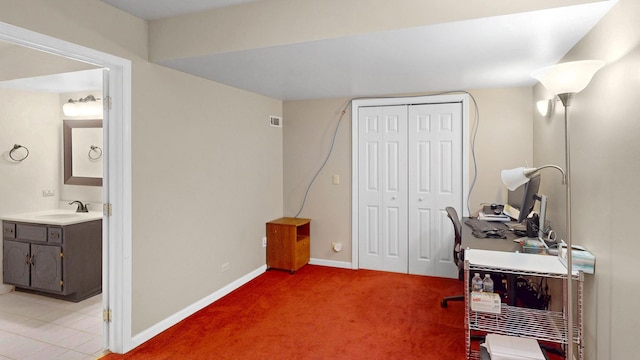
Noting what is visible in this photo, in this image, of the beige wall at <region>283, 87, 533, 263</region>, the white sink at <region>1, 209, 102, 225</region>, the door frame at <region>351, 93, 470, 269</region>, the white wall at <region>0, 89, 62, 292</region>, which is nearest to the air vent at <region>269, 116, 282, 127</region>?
the beige wall at <region>283, 87, 533, 263</region>

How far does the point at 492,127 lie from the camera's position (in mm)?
3895

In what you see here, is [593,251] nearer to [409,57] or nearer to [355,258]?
[409,57]

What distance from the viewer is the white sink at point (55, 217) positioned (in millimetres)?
3463

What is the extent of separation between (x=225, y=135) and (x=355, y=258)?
2165 mm

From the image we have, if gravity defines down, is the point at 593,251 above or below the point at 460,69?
below

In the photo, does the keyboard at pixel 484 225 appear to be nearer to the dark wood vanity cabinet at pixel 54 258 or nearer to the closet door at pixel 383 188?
the closet door at pixel 383 188

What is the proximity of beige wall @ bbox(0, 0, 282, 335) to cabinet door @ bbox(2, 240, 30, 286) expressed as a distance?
180cm

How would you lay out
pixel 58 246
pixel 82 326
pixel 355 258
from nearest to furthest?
1. pixel 82 326
2. pixel 58 246
3. pixel 355 258

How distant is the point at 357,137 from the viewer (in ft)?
14.4

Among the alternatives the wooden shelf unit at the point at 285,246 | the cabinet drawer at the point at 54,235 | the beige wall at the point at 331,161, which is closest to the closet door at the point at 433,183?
the beige wall at the point at 331,161

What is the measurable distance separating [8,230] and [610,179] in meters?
5.02

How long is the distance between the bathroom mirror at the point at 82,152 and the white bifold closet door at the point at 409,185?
3.01 meters

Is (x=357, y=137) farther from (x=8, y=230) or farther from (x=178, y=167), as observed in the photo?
(x=8, y=230)

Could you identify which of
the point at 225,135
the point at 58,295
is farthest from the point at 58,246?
the point at 225,135
